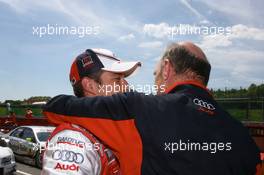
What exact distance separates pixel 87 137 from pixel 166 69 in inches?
19.8

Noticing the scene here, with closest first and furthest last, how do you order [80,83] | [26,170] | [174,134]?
[174,134]
[80,83]
[26,170]

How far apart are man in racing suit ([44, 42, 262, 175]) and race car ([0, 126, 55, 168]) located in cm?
1061

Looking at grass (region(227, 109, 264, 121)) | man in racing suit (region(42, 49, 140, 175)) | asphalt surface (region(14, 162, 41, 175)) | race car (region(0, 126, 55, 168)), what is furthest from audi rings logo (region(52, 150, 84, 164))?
grass (region(227, 109, 264, 121))

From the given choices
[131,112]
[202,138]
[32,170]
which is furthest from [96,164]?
[32,170]

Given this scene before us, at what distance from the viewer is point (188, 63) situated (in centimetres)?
197

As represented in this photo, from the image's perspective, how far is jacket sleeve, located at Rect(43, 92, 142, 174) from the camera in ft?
5.81

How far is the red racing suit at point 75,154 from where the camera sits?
6.33 feet

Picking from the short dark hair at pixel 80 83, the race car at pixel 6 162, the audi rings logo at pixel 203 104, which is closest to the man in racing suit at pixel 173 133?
the audi rings logo at pixel 203 104

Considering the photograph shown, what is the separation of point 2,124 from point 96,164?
24.2 meters

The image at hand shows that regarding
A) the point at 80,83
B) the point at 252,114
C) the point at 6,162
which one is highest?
the point at 80,83

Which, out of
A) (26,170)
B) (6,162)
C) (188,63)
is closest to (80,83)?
(188,63)

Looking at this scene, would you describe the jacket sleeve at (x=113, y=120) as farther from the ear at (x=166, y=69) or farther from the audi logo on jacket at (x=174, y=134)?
the ear at (x=166, y=69)

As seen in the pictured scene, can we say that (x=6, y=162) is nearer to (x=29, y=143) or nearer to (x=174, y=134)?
(x=29, y=143)

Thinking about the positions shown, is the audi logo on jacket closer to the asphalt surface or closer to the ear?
the ear
